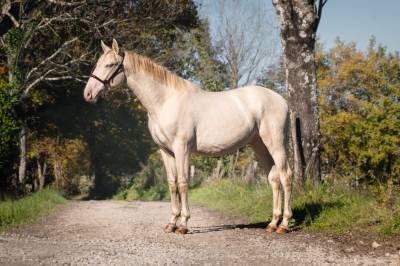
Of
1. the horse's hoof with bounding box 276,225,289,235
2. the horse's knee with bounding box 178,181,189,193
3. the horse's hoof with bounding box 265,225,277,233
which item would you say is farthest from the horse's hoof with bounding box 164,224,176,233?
the horse's hoof with bounding box 276,225,289,235

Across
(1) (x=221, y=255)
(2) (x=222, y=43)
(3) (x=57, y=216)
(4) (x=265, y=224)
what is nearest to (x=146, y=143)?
(2) (x=222, y=43)

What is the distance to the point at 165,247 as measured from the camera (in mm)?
5809

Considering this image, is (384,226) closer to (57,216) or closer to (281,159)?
(281,159)

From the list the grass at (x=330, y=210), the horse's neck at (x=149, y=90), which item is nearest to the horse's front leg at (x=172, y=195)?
the horse's neck at (x=149, y=90)

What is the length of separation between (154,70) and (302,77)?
3310 millimetres

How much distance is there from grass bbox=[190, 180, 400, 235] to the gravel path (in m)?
0.59

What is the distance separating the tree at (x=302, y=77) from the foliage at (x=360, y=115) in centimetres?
134

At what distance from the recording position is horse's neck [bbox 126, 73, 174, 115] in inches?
279

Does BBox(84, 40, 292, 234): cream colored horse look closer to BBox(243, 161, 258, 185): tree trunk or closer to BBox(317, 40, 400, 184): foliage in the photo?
BBox(317, 40, 400, 184): foliage

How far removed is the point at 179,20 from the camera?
57.7ft

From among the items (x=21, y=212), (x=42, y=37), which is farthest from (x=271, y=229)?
(x=42, y=37)

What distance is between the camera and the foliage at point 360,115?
63.2 ft

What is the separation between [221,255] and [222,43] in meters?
25.0

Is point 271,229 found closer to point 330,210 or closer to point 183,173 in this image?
point 330,210
